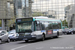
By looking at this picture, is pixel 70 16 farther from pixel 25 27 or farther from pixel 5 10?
pixel 25 27

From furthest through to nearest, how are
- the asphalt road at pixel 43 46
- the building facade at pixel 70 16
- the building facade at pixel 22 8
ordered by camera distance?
1. the building facade at pixel 70 16
2. the building facade at pixel 22 8
3. the asphalt road at pixel 43 46

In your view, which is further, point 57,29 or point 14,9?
point 14,9

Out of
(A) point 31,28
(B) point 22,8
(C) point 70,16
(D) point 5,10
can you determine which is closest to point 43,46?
(A) point 31,28

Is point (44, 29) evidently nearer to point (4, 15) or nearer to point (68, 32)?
point (68, 32)

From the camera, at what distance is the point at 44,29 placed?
2044 cm

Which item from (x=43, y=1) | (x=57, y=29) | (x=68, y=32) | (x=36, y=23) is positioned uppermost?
(x=43, y=1)

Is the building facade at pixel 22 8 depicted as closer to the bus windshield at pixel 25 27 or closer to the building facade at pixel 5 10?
the building facade at pixel 5 10

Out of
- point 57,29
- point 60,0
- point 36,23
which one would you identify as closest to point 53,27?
point 57,29

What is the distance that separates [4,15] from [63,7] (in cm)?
2138

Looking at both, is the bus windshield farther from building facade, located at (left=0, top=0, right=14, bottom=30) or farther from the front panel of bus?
building facade, located at (left=0, top=0, right=14, bottom=30)

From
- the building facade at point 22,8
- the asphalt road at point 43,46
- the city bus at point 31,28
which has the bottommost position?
the asphalt road at point 43,46

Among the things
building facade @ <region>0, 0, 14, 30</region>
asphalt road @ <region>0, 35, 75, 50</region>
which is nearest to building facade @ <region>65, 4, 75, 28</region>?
building facade @ <region>0, 0, 14, 30</region>

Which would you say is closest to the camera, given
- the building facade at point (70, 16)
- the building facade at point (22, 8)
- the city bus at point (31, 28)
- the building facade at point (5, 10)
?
the city bus at point (31, 28)

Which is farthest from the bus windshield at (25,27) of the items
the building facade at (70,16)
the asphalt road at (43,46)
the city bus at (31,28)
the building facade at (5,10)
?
the building facade at (70,16)
